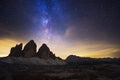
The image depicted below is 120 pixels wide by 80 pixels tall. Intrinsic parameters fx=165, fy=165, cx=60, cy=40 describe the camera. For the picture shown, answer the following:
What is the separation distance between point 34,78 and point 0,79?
1481 centimetres

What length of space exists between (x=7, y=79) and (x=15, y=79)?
433cm

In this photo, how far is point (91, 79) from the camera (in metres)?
69.0

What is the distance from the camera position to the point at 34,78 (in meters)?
73.1

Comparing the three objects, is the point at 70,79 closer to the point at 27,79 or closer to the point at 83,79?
the point at 83,79

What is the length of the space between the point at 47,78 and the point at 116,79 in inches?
1138

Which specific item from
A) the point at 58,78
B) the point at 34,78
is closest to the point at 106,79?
the point at 58,78

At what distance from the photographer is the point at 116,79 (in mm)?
66938

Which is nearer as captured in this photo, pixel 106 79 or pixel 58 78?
pixel 106 79

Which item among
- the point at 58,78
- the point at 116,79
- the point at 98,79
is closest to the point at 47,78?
the point at 58,78

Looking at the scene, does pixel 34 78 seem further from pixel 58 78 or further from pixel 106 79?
pixel 106 79

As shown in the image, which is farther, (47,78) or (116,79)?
(47,78)

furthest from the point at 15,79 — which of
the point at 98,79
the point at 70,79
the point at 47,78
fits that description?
the point at 98,79

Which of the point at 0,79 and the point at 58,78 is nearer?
the point at 0,79

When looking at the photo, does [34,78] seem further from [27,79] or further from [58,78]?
[58,78]
